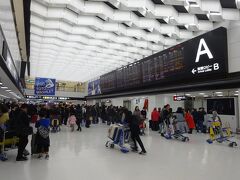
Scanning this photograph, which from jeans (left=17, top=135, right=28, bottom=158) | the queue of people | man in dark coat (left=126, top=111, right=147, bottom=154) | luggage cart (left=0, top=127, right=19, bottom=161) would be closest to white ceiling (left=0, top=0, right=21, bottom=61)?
luggage cart (left=0, top=127, right=19, bottom=161)

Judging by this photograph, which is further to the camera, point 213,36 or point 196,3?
point 213,36

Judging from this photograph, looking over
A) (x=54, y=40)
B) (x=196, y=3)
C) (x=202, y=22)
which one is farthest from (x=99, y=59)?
(x=196, y=3)

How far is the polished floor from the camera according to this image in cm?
447

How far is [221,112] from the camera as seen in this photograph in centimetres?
1413

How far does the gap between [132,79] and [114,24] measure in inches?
191

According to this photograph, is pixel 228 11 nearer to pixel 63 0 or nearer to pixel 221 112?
pixel 63 0

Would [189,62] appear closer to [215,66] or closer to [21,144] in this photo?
[215,66]

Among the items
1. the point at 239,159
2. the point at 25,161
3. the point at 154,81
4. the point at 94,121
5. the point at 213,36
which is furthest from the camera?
the point at 94,121

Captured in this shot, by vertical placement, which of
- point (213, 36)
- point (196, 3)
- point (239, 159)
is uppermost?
point (196, 3)

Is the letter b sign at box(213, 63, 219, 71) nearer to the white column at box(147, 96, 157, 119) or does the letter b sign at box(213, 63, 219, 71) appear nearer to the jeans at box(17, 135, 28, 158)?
the jeans at box(17, 135, 28, 158)

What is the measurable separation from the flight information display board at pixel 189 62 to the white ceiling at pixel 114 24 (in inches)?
27.4

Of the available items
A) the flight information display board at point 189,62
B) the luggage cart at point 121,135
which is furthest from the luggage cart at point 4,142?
the flight information display board at point 189,62

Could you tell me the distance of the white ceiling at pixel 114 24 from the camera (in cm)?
734

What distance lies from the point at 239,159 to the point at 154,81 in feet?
19.4
